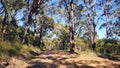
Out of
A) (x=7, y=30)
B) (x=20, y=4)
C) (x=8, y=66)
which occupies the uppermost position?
(x=20, y=4)

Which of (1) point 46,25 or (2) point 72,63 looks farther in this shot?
(1) point 46,25

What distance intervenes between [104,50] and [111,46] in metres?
0.88

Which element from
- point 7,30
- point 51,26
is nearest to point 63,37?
point 51,26

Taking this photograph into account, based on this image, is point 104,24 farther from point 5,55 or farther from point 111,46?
point 5,55

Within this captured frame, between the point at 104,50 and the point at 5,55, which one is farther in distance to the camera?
the point at 104,50

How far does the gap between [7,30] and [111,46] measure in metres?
16.0

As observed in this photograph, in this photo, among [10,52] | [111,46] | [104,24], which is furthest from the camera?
[104,24]

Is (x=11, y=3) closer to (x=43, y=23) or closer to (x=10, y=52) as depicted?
(x=10, y=52)

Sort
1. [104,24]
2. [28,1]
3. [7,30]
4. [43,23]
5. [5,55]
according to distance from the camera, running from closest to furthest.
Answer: [5,55], [28,1], [7,30], [104,24], [43,23]

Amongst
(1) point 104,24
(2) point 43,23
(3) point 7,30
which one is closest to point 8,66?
(3) point 7,30

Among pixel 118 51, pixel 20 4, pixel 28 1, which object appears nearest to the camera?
pixel 118 51

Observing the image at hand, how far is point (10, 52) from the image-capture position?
1273cm

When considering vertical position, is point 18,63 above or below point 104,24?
below

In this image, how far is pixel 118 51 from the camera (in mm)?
23969
